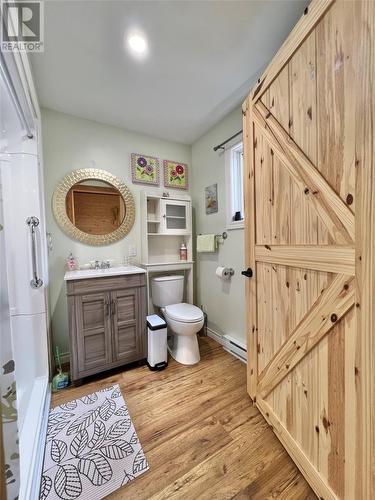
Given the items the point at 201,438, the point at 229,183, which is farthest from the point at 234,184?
the point at 201,438

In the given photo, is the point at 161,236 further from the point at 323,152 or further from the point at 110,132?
the point at 323,152

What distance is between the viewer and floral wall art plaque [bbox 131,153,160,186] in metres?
2.32

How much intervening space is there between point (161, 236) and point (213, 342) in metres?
1.39

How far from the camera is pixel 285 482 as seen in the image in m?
0.98

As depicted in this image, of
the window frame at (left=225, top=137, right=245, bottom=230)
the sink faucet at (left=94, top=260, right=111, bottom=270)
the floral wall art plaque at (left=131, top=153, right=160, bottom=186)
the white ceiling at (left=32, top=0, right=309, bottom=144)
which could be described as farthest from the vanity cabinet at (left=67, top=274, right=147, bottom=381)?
the white ceiling at (left=32, top=0, right=309, bottom=144)

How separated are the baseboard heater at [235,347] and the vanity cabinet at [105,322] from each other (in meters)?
0.86

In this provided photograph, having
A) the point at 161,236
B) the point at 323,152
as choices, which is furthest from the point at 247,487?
the point at 161,236

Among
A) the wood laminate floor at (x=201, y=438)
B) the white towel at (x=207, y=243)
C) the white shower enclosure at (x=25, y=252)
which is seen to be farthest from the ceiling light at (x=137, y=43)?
the wood laminate floor at (x=201, y=438)

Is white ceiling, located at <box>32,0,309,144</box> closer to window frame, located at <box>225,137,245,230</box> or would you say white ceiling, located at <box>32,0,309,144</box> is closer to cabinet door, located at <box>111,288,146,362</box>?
window frame, located at <box>225,137,245,230</box>

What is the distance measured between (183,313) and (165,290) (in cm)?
39

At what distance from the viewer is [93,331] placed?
5.54 feet

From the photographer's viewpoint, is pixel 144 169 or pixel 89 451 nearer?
pixel 89 451

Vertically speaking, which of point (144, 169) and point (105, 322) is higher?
point (144, 169)

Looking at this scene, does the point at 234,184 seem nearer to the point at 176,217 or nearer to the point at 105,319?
the point at 176,217
